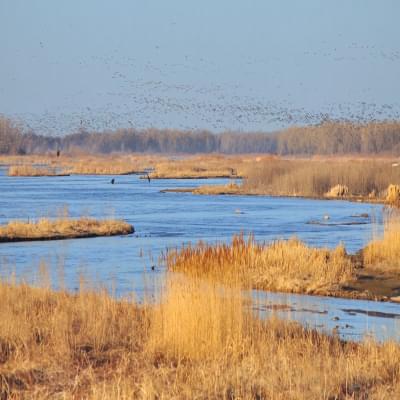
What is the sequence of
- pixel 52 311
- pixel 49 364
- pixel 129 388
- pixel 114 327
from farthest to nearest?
pixel 52 311
pixel 114 327
pixel 49 364
pixel 129 388

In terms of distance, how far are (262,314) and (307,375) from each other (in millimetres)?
3841

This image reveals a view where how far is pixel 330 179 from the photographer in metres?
50.4

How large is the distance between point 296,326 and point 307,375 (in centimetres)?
294

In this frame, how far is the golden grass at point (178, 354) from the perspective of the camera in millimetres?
Result: 8398

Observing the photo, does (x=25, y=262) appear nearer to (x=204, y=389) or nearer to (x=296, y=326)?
(x=296, y=326)

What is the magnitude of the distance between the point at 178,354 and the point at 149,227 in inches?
807

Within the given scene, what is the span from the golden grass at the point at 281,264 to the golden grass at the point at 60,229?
7.87m

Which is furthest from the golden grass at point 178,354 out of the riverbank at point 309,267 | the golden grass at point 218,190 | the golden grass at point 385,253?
the golden grass at point 218,190

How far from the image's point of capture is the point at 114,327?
1116 centimetres

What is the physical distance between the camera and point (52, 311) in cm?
1205

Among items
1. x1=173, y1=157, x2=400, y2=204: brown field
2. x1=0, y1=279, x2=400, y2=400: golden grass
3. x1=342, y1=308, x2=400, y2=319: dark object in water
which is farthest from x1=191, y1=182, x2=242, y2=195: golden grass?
x1=0, y1=279, x2=400, y2=400: golden grass

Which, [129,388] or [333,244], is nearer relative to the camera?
[129,388]

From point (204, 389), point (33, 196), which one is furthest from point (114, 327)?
point (33, 196)

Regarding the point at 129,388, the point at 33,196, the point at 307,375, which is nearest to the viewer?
the point at 129,388
